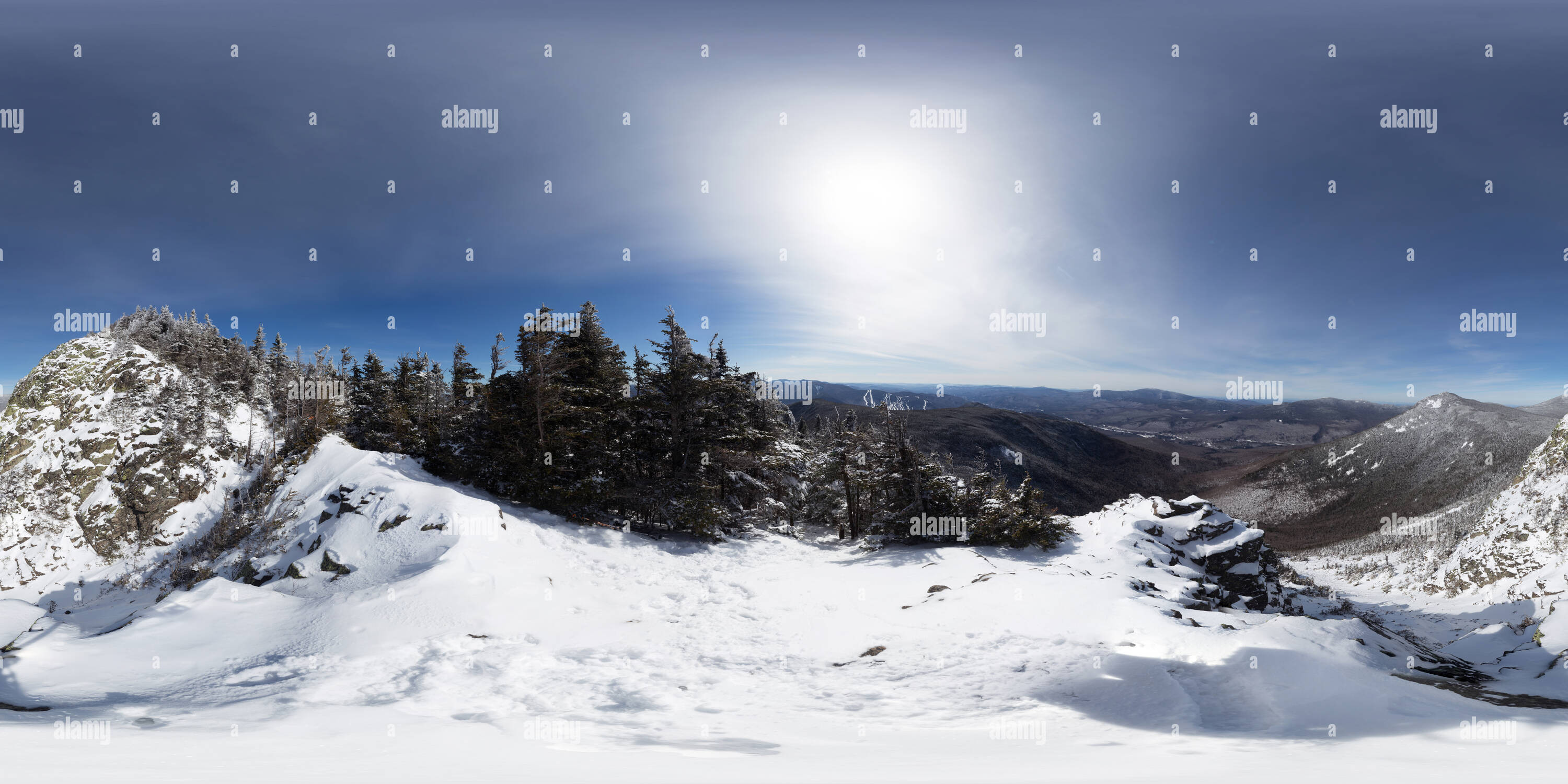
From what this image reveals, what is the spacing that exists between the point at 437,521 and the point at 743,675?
10.8m

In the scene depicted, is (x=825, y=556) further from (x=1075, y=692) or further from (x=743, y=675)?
(x=1075, y=692)

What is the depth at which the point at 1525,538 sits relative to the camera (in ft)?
151

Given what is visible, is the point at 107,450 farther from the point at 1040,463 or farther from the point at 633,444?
the point at 1040,463

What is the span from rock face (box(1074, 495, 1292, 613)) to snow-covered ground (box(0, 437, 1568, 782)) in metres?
6.43

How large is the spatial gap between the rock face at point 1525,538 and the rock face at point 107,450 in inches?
3064

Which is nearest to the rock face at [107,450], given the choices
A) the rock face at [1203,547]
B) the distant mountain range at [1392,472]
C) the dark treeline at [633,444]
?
the dark treeline at [633,444]

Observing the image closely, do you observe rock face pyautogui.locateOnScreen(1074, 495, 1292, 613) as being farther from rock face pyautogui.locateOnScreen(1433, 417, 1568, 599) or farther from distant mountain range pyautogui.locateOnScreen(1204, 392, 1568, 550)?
distant mountain range pyautogui.locateOnScreen(1204, 392, 1568, 550)

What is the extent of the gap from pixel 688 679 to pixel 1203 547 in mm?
Result: 25712

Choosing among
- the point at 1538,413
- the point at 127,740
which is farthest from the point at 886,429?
the point at 1538,413

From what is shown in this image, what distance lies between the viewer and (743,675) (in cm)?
996

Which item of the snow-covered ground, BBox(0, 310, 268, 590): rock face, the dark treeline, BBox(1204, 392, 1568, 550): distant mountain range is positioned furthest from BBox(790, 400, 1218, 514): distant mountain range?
the snow-covered ground

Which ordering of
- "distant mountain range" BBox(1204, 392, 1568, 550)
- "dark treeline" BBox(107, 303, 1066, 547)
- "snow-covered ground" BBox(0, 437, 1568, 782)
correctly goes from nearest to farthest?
"snow-covered ground" BBox(0, 437, 1568, 782) → "dark treeline" BBox(107, 303, 1066, 547) → "distant mountain range" BBox(1204, 392, 1568, 550)

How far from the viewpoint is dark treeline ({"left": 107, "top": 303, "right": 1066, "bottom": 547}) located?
69.1 ft

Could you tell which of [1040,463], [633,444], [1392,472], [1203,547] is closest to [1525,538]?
[1203,547]
